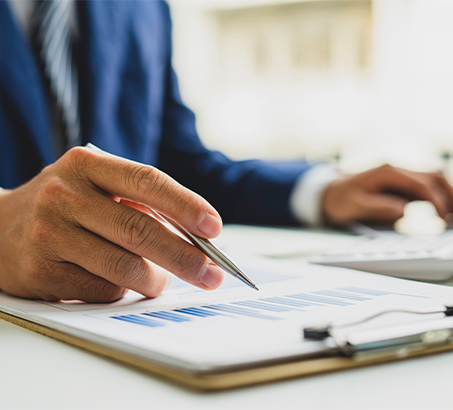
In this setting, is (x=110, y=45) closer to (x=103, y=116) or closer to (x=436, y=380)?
(x=103, y=116)

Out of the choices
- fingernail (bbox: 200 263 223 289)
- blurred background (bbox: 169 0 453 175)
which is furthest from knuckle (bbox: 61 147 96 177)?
blurred background (bbox: 169 0 453 175)

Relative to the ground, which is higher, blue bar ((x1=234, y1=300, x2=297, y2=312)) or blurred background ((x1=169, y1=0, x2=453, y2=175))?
blue bar ((x1=234, y1=300, x2=297, y2=312))

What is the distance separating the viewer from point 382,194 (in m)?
0.86

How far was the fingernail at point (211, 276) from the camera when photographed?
341 mm

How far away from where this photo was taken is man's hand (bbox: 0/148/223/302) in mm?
337

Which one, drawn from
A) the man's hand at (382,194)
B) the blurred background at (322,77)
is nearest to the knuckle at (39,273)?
the man's hand at (382,194)

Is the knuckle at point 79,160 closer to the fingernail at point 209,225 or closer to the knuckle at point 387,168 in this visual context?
the fingernail at point 209,225

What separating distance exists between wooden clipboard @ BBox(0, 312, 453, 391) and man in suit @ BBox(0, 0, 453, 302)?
4.2 inches

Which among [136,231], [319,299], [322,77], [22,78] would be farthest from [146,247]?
[322,77]

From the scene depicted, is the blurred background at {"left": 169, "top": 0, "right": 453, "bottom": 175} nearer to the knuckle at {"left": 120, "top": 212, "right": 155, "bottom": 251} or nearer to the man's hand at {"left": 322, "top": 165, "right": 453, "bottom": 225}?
the man's hand at {"left": 322, "top": 165, "right": 453, "bottom": 225}

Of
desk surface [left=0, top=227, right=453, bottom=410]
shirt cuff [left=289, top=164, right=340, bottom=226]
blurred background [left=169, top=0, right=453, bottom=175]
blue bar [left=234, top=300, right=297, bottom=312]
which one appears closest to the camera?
desk surface [left=0, top=227, right=453, bottom=410]

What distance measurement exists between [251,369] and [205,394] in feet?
0.07

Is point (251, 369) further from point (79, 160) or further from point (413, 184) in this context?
point (413, 184)

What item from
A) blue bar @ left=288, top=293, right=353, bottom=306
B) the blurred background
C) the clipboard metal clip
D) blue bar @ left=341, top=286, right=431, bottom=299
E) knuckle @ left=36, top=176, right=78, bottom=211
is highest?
knuckle @ left=36, top=176, right=78, bottom=211
